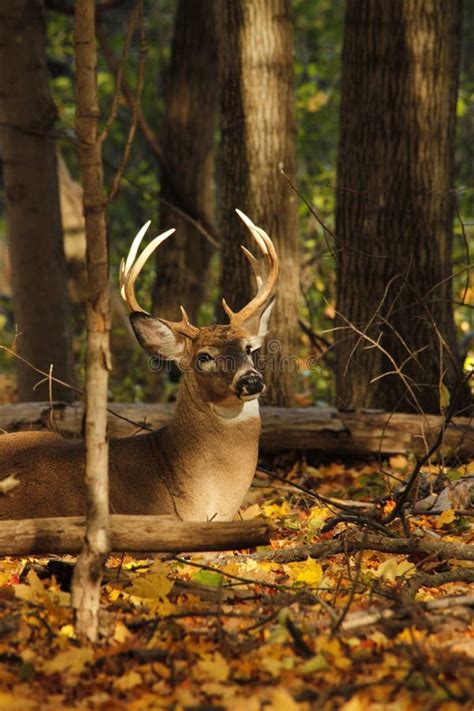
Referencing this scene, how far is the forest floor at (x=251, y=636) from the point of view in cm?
357

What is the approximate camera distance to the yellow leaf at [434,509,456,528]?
5.83m

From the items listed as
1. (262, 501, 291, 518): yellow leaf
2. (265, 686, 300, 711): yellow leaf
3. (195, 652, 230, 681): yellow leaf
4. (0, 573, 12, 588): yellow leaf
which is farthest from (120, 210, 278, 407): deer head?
(265, 686, 300, 711): yellow leaf

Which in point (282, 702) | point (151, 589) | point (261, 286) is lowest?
point (151, 589)

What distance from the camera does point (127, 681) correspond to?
3.68 metres

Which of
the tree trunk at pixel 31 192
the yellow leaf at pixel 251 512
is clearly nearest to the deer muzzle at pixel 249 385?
the yellow leaf at pixel 251 512

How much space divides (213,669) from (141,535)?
2.58 ft

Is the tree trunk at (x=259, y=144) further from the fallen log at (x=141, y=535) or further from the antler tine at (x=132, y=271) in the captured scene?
the fallen log at (x=141, y=535)

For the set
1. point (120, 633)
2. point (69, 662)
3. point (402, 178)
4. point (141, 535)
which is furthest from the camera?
point (402, 178)

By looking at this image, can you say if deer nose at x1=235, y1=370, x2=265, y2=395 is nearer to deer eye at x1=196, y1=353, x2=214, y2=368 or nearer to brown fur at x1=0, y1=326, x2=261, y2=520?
brown fur at x1=0, y1=326, x2=261, y2=520

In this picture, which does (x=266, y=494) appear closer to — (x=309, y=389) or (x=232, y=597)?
(x=232, y=597)

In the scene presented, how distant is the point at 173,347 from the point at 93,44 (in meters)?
2.41

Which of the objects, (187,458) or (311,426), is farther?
(311,426)

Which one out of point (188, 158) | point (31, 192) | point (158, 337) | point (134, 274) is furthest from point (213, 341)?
point (188, 158)

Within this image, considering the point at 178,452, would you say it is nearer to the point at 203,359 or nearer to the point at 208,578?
the point at 203,359
